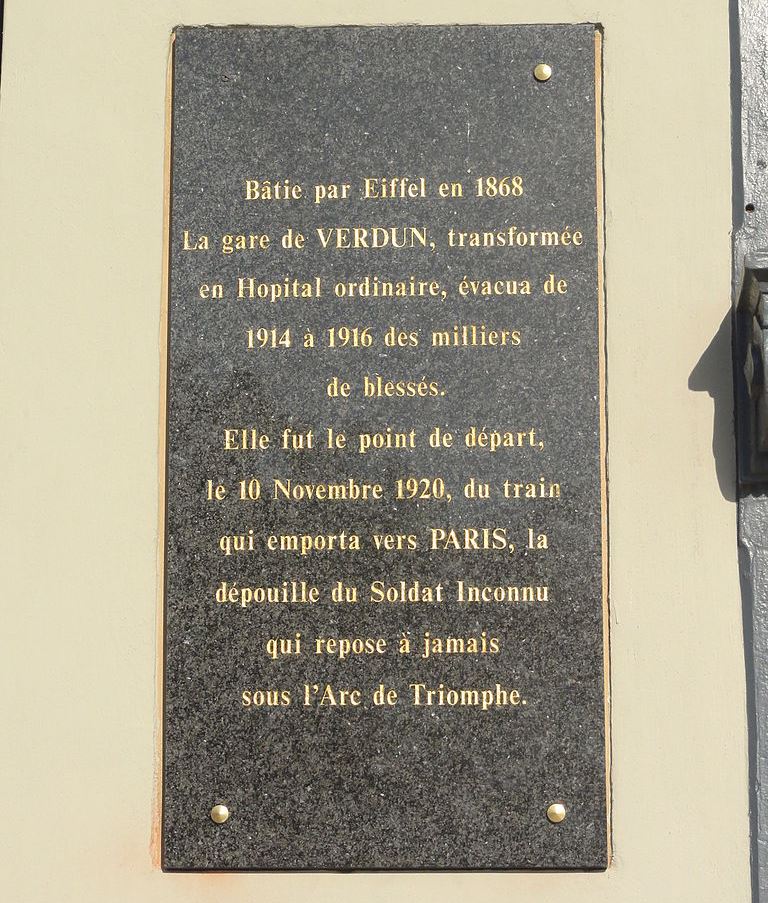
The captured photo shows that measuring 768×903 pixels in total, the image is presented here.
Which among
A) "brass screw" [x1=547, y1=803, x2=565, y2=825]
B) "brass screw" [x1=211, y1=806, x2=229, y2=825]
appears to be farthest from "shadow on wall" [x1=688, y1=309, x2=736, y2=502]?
"brass screw" [x1=211, y1=806, x2=229, y2=825]

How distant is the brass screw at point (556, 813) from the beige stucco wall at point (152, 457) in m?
0.16

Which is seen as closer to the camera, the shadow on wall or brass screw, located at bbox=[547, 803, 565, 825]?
brass screw, located at bbox=[547, 803, 565, 825]

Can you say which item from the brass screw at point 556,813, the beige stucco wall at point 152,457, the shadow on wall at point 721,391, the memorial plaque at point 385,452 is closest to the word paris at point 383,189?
the memorial plaque at point 385,452

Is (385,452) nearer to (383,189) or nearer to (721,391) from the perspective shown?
(383,189)

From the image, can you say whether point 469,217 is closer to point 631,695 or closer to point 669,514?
point 669,514

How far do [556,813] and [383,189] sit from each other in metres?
1.68

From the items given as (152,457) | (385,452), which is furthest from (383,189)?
(152,457)

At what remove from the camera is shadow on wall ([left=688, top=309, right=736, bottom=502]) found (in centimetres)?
294

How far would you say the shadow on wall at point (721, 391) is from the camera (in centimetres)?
294

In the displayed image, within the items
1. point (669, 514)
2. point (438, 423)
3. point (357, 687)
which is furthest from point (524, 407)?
point (357, 687)

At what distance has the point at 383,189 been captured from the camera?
10.00 feet

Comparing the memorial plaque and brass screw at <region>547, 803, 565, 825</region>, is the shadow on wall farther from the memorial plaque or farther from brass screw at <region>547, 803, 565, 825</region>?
brass screw at <region>547, 803, 565, 825</region>

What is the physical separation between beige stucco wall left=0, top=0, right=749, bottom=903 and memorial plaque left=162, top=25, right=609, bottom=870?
7 centimetres

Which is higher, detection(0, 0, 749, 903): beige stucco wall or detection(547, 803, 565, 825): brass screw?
detection(0, 0, 749, 903): beige stucco wall
